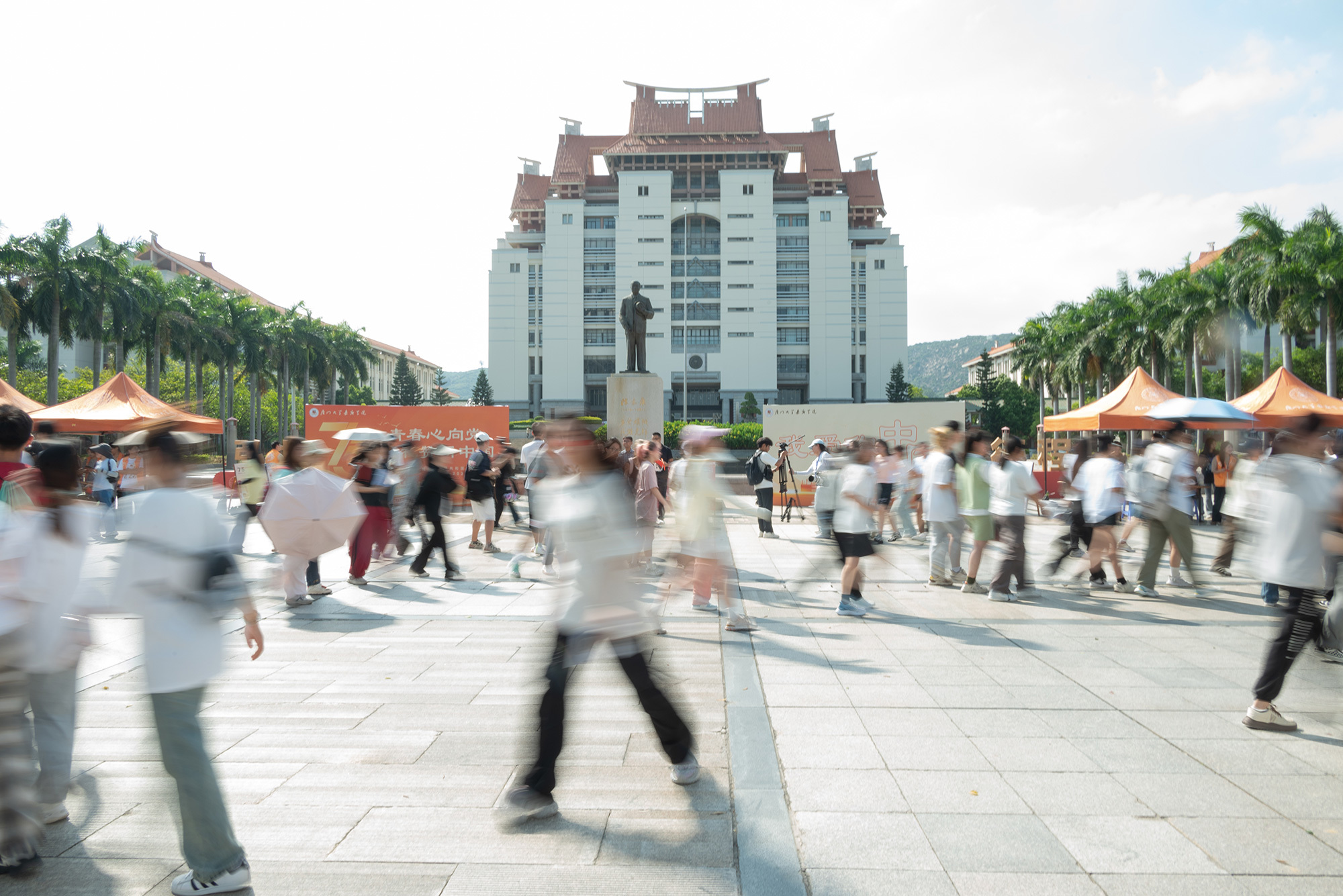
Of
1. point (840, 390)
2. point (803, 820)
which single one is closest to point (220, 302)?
point (840, 390)

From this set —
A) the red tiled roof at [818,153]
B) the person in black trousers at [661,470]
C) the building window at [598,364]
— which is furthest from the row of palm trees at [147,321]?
the red tiled roof at [818,153]

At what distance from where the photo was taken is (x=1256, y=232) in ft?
109

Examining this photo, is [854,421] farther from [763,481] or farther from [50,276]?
[50,276]

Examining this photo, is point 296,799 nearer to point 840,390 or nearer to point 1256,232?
Answer: point 1256,232

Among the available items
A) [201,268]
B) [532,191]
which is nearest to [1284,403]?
[532,191]

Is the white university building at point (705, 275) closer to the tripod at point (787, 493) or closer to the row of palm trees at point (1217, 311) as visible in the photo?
the row of palm trees at point (1217, 311)

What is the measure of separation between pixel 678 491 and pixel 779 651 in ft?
5.54

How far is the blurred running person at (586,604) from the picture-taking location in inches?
134

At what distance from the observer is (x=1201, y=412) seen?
13.6 m

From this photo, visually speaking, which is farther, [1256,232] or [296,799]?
[1256,232]

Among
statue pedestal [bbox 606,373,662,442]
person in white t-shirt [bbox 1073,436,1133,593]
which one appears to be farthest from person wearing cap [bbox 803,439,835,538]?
statue pedestal [bbox 606,373,662,442]

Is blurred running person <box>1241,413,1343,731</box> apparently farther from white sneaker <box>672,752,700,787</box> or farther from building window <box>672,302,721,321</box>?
building window <box>672,302,721,321</box>

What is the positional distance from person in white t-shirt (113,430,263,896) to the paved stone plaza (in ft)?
0.90

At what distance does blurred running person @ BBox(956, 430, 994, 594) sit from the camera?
859 centimetres
